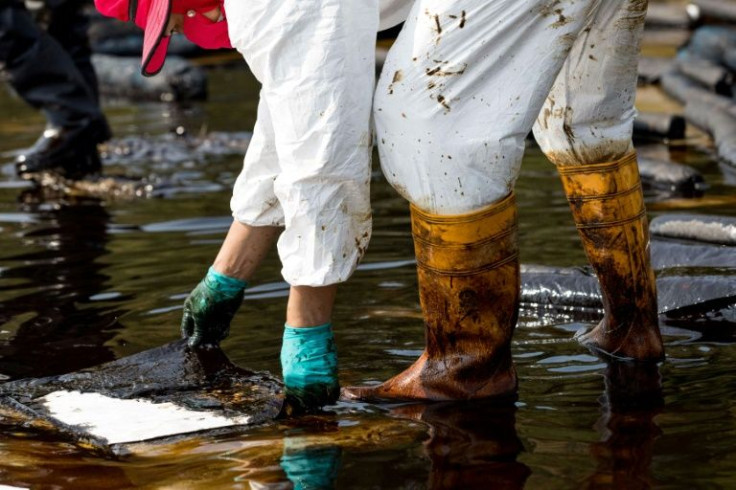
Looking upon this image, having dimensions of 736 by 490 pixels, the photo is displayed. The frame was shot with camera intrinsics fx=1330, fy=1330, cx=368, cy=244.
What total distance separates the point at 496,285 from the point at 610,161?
1.77ft

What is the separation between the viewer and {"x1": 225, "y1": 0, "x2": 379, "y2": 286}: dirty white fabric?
9.55 ft

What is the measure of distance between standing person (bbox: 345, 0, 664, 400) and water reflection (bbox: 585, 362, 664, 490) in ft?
0.74

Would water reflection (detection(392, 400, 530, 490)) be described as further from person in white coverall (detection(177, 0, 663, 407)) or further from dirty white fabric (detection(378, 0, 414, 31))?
dirty white fabric (detection(378, 0, 414, 31))

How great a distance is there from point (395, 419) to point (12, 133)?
706cm

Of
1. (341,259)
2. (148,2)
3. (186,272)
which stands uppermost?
(148,2)

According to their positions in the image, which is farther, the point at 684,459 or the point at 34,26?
the point at 34,26

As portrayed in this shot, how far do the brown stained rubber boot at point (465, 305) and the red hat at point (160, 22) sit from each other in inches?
28.4

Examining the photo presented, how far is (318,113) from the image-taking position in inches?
115

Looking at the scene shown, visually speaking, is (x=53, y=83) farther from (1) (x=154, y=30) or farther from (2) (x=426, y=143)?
(2) (x=426, y=143)

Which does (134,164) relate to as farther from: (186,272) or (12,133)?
(186,272)

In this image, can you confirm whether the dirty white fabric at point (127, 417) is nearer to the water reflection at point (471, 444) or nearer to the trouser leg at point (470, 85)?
the water reflection at point (471, 444)

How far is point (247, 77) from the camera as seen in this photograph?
1284 centimetres

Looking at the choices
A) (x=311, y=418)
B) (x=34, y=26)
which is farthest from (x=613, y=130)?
(x=34, y=26)

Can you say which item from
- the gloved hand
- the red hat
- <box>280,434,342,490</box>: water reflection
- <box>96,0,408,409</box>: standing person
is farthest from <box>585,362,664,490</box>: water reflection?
the red hat
